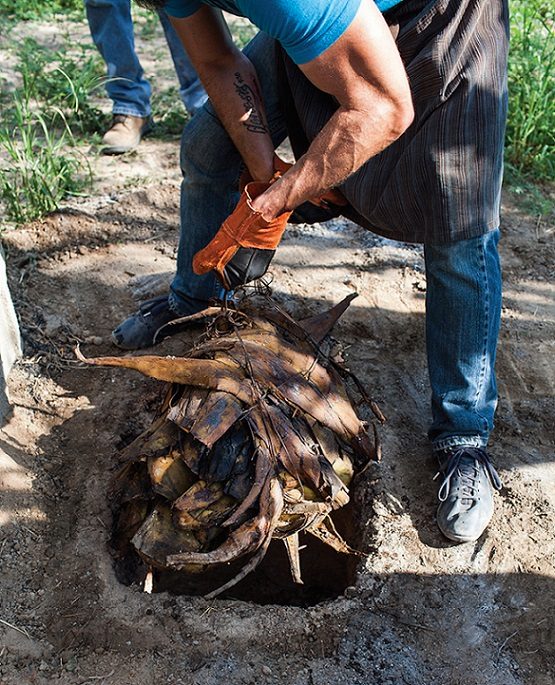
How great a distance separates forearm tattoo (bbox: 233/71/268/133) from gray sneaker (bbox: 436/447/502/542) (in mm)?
1328

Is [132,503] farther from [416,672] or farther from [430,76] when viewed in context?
[430,76]

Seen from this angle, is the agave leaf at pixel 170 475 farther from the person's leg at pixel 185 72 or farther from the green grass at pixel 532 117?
the green grass at pixel 532 117

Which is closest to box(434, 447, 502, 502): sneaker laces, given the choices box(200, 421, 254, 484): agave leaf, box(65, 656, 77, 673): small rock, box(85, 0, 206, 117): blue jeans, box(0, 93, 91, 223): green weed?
box(200, 421, 254, 484): agave leaf

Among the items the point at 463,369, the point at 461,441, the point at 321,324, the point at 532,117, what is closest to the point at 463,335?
the point at 463,369

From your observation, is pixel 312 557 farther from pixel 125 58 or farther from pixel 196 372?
pixel 125 58

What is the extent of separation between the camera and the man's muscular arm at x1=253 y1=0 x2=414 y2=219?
199cm

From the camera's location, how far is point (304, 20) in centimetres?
190

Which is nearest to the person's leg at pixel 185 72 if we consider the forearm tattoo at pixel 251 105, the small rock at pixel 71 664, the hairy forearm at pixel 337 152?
the forearm tattoo at pixel 251 105

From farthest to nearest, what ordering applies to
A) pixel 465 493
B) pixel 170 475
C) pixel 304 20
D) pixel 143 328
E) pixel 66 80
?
pixel 66 80 → pixel 143 328 → pixel 465 493 → pixel 170 475 → pixel 304 20

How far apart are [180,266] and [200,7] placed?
1078 millimetres

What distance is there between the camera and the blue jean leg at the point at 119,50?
4512 mm

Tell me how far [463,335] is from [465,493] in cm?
54

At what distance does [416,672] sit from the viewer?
2252 mm

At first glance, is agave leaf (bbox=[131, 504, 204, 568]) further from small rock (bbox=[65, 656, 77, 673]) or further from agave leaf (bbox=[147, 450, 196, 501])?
small rock (bbox=[65, 656, 77, 673])
